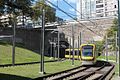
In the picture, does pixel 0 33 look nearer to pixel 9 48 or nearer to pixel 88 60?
pixel 9 48

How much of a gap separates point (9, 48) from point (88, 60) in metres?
25.8

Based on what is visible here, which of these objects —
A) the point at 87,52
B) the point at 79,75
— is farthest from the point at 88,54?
the point at 79,75

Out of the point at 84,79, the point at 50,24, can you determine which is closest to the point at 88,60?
the point at 84,79

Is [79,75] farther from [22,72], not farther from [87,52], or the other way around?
[87,52]

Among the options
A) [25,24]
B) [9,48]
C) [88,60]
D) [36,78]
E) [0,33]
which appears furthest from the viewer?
[25,24]

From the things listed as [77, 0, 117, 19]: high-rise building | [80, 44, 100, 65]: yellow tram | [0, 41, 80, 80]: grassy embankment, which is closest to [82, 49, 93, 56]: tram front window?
[80, 44, 100, 65]: yellow tram

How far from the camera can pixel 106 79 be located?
80.5 ft

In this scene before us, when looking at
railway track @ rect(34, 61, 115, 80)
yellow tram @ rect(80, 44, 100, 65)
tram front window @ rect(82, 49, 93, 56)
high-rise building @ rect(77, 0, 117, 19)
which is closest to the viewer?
railway track @ rect(34, 61, 115, 80)

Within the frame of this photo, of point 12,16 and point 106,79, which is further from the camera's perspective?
point 12,16

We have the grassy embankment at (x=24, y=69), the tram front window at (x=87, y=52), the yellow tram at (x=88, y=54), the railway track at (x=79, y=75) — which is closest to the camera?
the grassy embankment at (x=24, y=69)

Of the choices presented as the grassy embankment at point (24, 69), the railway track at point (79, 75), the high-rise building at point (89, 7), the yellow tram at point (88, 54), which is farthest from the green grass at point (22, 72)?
the yellow tram at point (88, 54)

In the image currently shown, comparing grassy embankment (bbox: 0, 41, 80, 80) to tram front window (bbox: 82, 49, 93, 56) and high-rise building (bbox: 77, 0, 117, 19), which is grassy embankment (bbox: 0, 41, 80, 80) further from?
high-rise building (bbox: 77, 0, 117, 19)

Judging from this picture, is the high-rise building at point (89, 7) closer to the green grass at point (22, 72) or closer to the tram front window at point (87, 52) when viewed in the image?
the tram front window at point (87, 52)

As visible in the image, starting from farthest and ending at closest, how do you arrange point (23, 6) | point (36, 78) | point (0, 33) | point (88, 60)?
point (0, 33)
point (23, 6)
point (88, 60)
point (36, 78)
